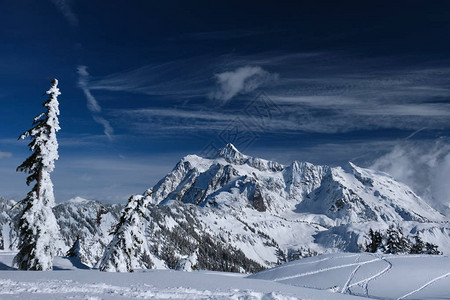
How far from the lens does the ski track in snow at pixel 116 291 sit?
12.1 m

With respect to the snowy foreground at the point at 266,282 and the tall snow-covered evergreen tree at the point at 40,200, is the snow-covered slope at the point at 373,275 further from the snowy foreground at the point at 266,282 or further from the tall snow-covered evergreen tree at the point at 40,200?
the tall snow-covered evergreen tree at the point at 40,200

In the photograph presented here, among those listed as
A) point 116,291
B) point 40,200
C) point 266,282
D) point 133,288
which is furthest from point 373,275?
point 40,200

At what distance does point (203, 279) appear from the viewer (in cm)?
1623

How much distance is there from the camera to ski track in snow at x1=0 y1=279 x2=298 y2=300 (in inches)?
475

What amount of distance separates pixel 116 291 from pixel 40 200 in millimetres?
17102

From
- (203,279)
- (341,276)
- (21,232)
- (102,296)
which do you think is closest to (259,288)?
(203,279)

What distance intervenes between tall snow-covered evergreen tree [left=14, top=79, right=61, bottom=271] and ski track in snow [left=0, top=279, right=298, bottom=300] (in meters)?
13.2

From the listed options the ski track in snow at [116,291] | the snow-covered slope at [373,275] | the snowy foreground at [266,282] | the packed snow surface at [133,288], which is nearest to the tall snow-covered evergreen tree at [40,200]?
the snowy foreground at [266,282]

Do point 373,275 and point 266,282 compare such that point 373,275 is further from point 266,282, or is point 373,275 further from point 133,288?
point 133,288

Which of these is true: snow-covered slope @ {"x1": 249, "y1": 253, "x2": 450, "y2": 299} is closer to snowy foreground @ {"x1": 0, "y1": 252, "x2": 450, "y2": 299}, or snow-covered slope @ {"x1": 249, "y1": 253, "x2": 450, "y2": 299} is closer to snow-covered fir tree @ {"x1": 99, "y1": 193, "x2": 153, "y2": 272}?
snowy foreground @ {"x1": 0, "y1": 252, "x2": 450, "y2": 299}

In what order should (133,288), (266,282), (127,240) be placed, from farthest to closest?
1. (127,240)
2. (266,282)
3. (133,288)

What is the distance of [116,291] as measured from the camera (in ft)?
41.5

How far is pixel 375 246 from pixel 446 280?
5268cm

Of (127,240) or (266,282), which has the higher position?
(127,240)
